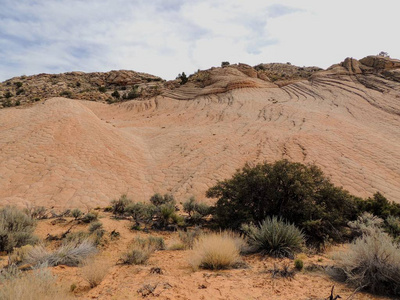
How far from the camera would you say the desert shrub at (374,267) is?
346 centimetres

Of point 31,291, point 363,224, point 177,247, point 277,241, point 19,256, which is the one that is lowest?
point 177,247

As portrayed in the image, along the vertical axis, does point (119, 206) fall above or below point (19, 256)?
below

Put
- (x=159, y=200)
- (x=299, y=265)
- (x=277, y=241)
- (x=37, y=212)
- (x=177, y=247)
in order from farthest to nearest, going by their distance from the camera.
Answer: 1. (x=159, y=200)
2. (x=37, y=212)
3. (x=177, y=247)
4. (x=277, y=241)
5. (x=299, y=265)

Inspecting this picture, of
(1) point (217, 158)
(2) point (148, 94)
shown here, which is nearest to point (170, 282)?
(1) point (217, 158)

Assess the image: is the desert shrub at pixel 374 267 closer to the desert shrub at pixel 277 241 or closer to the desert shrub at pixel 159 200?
the desert shrub at pixel 277 241

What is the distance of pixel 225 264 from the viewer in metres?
4.44

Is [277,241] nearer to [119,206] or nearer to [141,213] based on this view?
[141,213]

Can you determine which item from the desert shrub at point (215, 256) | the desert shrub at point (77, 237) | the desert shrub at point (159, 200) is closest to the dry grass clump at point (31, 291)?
the desert shrub at point (215, 256)

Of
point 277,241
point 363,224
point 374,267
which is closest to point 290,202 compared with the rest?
point 363,224

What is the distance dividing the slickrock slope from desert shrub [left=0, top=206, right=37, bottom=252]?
2781mm

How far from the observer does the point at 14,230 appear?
6000 mm

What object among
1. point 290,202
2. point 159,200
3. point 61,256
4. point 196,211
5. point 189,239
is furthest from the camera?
point 159,200

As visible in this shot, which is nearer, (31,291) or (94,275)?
(31,291)

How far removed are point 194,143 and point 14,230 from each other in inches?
471
